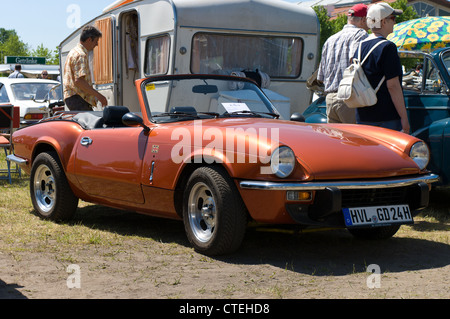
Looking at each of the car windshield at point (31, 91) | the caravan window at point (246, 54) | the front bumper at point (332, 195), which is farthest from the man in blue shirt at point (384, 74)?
the car windshield at point (31, 91)

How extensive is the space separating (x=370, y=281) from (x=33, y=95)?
12443 mm

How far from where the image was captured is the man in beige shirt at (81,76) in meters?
8.12

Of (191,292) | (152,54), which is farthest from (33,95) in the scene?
(191,292)

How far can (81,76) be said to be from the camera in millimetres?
8125

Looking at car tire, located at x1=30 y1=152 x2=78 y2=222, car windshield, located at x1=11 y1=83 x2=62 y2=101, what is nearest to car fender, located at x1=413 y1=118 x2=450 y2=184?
car tire, located at x1=30 y1=152 x2=78 y2=222

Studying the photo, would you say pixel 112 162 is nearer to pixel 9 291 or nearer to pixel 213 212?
pixel 213 212

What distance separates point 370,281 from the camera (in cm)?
414

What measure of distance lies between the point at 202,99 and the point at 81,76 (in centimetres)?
280

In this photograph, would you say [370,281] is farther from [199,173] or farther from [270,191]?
[199,173]

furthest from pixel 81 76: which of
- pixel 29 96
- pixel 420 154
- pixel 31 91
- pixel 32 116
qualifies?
pixel 31 91

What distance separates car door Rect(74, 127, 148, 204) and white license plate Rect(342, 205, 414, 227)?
172 centimetres

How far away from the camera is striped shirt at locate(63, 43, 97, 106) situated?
812 centimetres

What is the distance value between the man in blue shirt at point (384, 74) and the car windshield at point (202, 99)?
0.99 metres

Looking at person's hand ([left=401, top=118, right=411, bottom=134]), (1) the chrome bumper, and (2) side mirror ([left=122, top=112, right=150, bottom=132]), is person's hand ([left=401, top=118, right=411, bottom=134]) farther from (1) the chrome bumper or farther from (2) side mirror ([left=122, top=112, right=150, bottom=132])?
(2) side mirror ([left=122, top=112, right=150, bottom=132])
